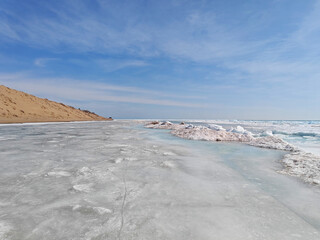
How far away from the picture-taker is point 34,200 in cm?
165

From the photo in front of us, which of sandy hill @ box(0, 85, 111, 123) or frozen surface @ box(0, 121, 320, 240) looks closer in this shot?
frozen surface @ box(0, 121, 320, 240)

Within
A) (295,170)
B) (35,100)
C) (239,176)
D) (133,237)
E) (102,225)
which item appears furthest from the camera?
(35,100)

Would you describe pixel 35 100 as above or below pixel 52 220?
above

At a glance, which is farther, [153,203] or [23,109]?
[23,109]

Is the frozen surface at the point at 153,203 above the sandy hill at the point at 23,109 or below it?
below

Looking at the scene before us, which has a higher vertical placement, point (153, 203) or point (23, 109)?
point (23, 109)

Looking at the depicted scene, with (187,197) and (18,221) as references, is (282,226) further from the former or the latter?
(18,221)

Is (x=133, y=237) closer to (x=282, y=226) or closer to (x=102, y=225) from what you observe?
(x=102, y=225)

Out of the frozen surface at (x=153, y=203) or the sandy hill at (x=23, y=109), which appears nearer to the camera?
the frozen surface at (x=153, y=203)

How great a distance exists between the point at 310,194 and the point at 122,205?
1.92 metres

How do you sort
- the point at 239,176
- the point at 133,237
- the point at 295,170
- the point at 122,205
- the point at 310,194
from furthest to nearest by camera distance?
the point at 295,170 < the point at 239,176 < the point at 310,194 < the point at 122,205 < the point at 133,237

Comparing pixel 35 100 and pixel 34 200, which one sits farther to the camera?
pixel 35 100

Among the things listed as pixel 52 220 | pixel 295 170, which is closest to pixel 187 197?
pixel 52 220

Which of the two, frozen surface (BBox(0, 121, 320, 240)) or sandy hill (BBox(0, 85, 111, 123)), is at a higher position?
sandy hill (BBox(0, 85, 111, 123))
